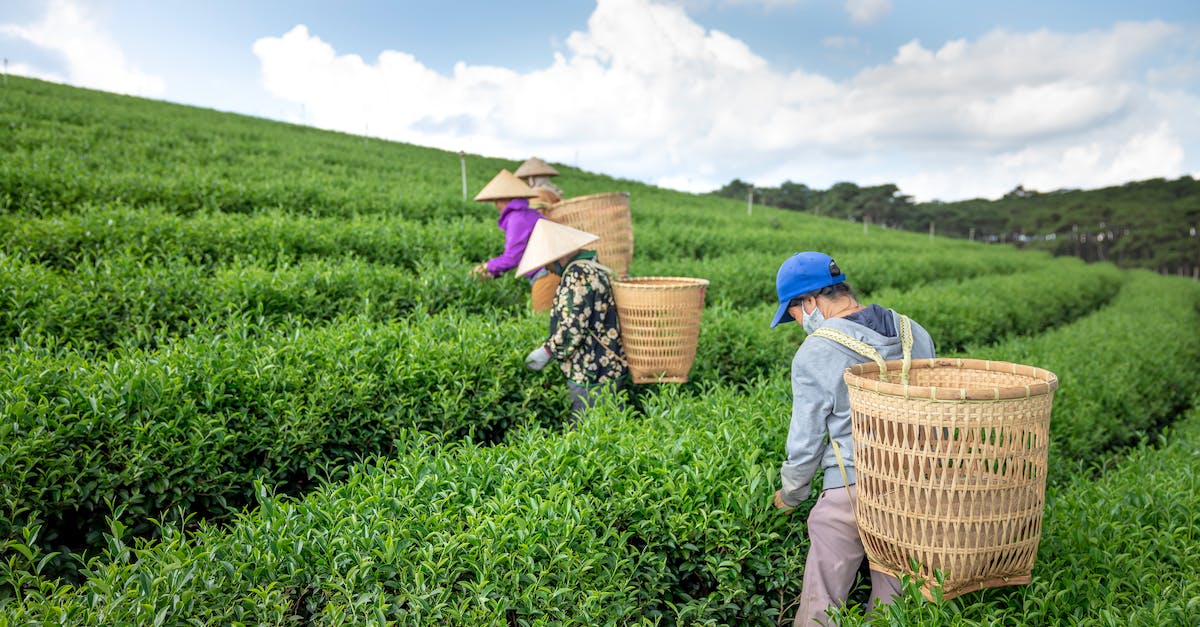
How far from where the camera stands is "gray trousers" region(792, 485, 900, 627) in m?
2.82

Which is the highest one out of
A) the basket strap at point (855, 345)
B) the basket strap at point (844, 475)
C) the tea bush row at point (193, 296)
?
the basket strap at point (855, 345)

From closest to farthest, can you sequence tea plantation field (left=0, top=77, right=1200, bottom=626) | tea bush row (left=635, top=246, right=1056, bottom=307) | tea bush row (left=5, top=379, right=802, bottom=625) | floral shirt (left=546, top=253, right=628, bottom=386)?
tea bush row (left=5, top=379, right=802, bottom=625), tea plantation field (left=0, top=77, right=1200, bottom=626), floral shirt (left=546, top=253, right=628, bottom=386), tea bush row (left=635, top=246, right=1056, bottom=307)

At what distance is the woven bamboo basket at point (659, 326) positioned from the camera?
14.5ft

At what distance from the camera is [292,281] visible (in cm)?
621

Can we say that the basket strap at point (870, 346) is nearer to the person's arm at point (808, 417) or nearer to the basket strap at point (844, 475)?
the person's arm at point (808, 417)

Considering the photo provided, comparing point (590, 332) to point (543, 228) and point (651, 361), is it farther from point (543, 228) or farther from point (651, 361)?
point (543, 228)

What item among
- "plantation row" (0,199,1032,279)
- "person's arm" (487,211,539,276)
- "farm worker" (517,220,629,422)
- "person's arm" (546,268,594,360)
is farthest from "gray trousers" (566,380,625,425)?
"plantation row" (0,199,1032,279)

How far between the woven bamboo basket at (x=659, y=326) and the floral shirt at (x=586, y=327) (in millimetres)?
86

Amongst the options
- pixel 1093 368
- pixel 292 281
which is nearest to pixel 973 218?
pixel 1093 368

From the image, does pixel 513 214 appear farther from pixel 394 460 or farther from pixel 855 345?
pixel 855 345

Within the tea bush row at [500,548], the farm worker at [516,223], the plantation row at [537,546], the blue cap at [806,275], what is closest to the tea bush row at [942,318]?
the farm worker at [516,223]

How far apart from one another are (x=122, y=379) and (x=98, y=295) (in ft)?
7.24

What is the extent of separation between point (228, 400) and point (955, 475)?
3805 mm

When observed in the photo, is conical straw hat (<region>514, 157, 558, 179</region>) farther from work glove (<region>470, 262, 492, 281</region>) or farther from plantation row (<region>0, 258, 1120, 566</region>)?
plantation row (<region>0, 258, 1120, 566</region>)
